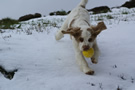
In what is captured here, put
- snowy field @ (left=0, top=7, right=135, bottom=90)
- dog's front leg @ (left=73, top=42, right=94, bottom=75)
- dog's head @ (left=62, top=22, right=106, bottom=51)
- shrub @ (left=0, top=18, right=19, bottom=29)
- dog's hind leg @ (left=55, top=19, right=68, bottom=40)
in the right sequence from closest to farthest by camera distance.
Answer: snowy field @ (left=0, top=7, right=135, bottom=90) < dog's head @ (left=62, top=22, right=106, bottom=51) < dog's front leg @ (left=73, top=42, right=94, bottom=75) < dog's hind leg @ (left=55, top=19, right=68, bottom=40) < shrub @ (left=0, top=18, right=19, bottom=29)

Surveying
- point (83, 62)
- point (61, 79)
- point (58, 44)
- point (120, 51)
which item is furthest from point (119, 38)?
point (61, 79)

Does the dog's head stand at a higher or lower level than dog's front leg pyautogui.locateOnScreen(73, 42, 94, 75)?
higher

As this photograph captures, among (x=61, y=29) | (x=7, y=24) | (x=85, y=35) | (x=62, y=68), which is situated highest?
(x=85, y=35)

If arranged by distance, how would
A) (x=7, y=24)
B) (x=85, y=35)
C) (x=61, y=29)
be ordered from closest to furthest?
(x=85, y=35) → (x=61, y=29) → (x=7, y=24)

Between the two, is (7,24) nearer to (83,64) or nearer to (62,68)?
(62,68)

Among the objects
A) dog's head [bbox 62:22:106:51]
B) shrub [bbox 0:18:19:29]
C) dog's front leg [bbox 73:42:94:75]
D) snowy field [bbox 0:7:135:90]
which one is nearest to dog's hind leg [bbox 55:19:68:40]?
snowy field [bbox 0:7:135:90]

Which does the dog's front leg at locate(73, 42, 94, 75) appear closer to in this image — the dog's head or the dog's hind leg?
the dog's head

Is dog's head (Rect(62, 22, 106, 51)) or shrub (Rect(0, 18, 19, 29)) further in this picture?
shrub (Rect(0, 18, 19, 29))

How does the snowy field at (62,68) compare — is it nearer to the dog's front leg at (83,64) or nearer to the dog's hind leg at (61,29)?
the dog's front leg at (83,64)

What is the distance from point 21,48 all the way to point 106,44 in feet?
6.17

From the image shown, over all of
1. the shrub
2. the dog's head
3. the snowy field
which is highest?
the dog's head

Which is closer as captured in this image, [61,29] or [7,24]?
[61,29]

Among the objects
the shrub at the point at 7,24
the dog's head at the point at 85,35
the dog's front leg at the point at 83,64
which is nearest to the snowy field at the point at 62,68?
the dog's front leg at the point at 83,64

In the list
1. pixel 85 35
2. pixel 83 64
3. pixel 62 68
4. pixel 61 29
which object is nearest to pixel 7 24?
pixel 61 29
